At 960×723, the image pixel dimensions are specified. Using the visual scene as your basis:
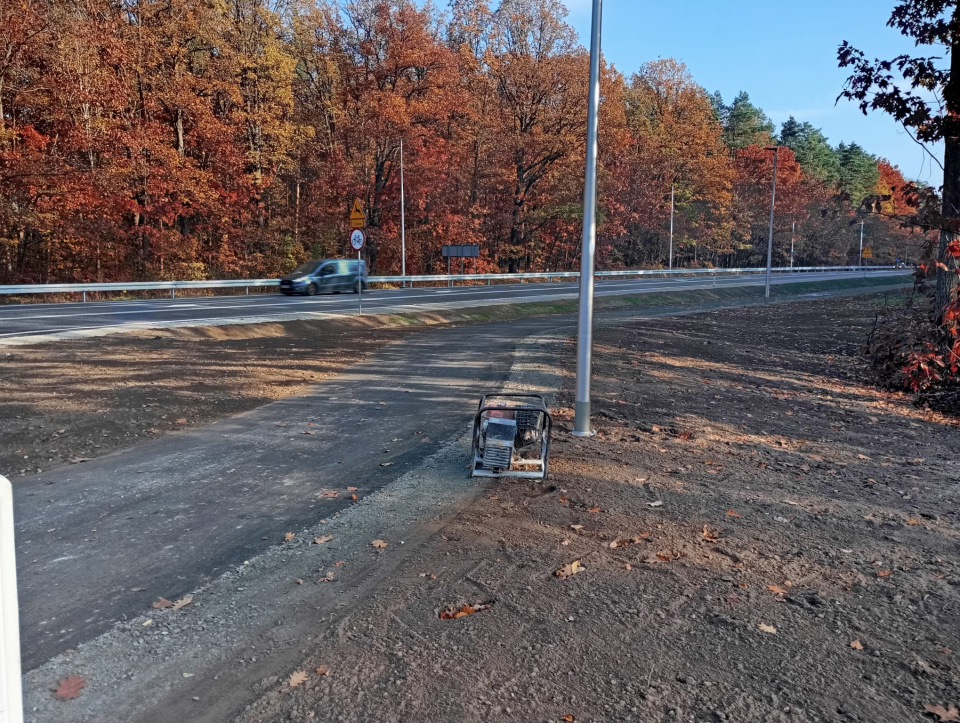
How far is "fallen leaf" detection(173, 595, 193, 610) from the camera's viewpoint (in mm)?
4281

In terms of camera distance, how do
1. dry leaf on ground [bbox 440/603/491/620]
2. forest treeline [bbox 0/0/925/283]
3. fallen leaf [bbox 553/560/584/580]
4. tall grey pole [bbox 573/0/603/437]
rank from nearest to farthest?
dry leaf on ground [bbox 440/603/491/620]
fallen leaf [bbox 553/560/584/580]
tall grey pole [bbox 573/0/603/437]
forest treeline [bbox 0/0/925/283]

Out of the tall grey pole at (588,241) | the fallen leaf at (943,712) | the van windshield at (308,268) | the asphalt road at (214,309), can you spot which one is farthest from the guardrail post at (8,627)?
the van windshield at (308,268)

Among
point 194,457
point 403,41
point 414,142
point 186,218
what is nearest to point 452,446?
point 194,457

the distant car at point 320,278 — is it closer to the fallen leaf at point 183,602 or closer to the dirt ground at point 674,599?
the dirt ground at point 674,599

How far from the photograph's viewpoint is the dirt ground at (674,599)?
3.34m

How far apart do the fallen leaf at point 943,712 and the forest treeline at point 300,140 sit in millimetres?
22375

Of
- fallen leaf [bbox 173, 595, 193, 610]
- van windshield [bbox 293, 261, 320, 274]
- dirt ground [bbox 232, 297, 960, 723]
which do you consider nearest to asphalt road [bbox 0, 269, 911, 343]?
van windshield [bbox 293, 261, 320, 274]

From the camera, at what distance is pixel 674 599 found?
4336 millimetres

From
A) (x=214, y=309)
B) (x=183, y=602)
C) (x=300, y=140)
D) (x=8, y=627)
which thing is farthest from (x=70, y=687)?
(x=300, y=140)

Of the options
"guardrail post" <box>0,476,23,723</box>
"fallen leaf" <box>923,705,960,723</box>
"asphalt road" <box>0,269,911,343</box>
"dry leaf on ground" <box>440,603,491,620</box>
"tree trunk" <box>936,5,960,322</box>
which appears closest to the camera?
"guardrail post" <box>0,476,23,723</box>

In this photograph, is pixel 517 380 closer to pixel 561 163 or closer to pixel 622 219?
pixel 561 163

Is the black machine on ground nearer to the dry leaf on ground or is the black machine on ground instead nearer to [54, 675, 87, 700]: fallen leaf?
the dry leaf on ground

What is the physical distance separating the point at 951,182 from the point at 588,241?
359 inches

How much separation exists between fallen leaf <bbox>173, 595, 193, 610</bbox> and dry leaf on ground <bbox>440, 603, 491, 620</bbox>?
162 centimetres
